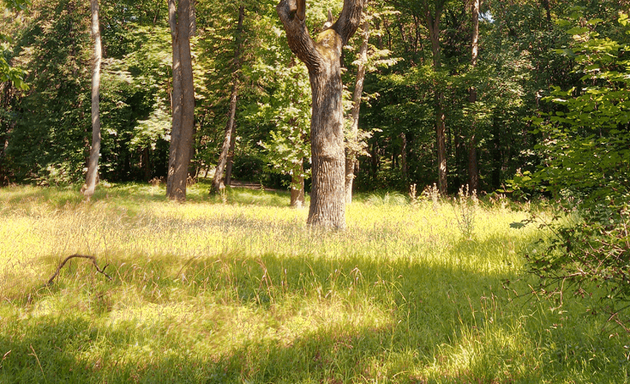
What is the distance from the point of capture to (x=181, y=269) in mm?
4855

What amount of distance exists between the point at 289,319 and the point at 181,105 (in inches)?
606

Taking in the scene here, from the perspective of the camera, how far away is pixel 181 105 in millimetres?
17109

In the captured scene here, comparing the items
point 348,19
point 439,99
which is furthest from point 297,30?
point 439,99

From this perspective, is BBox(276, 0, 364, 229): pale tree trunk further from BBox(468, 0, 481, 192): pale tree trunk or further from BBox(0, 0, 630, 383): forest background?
BBox(468, 0, 481, 192): pale tree trunk

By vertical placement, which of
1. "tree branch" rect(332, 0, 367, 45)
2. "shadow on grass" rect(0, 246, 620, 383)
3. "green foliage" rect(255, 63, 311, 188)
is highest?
"tree branch" rect(332, 0, 367, 45)

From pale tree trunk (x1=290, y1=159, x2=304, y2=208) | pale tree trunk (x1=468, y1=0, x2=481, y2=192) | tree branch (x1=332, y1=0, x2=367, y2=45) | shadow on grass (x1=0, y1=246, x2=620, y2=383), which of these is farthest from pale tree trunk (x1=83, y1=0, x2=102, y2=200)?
pale tree trunk (x1=468, y1=0, x2=481, y2=192)

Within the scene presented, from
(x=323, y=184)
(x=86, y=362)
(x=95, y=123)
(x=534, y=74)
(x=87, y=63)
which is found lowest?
(x=86, y=362)

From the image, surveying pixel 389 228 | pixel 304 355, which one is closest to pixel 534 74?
pixel 389 228

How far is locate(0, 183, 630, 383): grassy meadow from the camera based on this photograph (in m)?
2.85

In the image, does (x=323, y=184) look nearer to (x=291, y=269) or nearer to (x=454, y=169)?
(x=291, y=269)

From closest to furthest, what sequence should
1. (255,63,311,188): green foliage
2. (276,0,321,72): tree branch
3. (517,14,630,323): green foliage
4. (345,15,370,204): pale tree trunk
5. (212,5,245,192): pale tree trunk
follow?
1. (517,14,630,323): green foliage
2. (276,0,321,72): tree branch
3. (255,63,311,188): green foliage
4. (345,15,370,204): pale tree trunk
5. (212,5,245,192): pale tree trunk

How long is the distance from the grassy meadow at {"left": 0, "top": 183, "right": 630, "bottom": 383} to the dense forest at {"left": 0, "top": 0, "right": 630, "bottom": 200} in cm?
907

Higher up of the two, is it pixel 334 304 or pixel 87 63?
pixel 87 63

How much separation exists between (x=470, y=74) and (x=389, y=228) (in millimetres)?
12638
